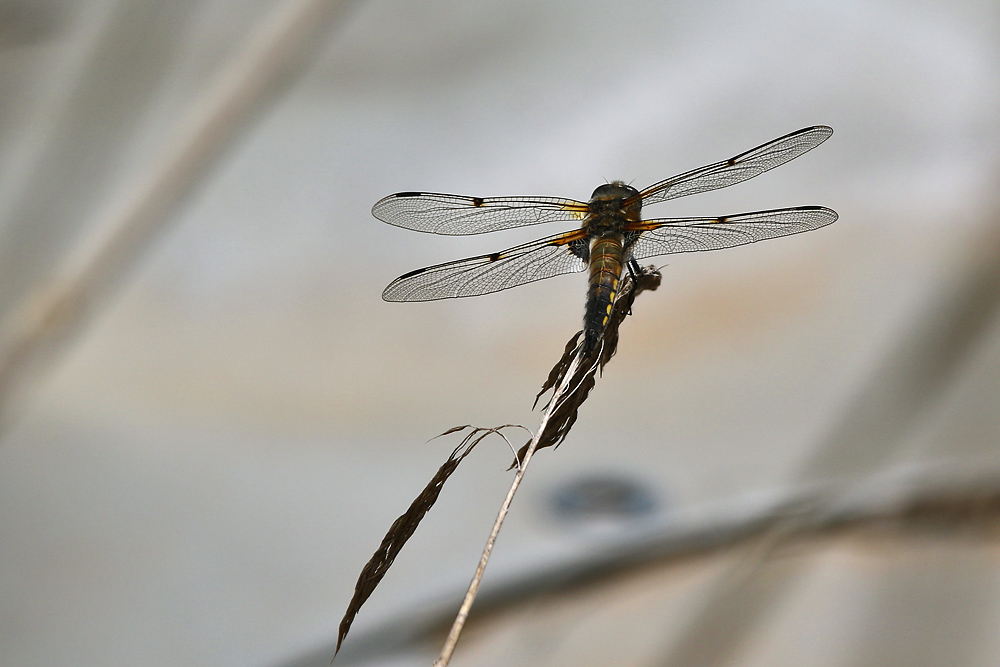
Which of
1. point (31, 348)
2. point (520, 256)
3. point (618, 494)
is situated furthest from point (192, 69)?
point (31, 348)

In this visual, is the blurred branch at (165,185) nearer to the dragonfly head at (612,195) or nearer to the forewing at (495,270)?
the forewing at (495,270)

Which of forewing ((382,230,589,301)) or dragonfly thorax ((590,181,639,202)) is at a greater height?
dragonfly thorax ((590,181,639,202))

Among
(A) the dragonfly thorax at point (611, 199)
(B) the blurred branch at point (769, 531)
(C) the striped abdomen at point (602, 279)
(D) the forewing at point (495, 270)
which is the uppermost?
(A) the dragonfly thorax at point (611, 199)

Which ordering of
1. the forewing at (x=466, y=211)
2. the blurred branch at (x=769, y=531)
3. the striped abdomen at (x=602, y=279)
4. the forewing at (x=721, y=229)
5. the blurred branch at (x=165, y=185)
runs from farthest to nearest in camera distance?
the forewing at (x=466, y=211) → the forewing at (x=721, y=229) → the striped abdomen at (x=602, y=279) → the blurred branch at (x=769, y=531) → the blurred branch at (x=165, y=185)

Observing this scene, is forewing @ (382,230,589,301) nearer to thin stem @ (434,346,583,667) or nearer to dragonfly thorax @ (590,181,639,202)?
dragonfly thorax @ (590,181,639,202)

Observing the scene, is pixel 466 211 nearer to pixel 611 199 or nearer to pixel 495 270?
pixel 495 270

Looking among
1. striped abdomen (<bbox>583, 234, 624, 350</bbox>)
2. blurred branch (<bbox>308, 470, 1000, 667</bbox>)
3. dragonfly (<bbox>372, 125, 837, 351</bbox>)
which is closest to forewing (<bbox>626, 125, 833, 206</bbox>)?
dragonfly (<bbox>372, 125, 837, 351</bbox>)

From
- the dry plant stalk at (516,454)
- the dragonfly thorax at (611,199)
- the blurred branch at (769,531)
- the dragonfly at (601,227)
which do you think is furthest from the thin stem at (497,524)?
the dragonfly thorax at (611,199)

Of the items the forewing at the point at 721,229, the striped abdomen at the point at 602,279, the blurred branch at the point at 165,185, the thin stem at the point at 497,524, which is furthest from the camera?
the forewing at the point at 721,229
